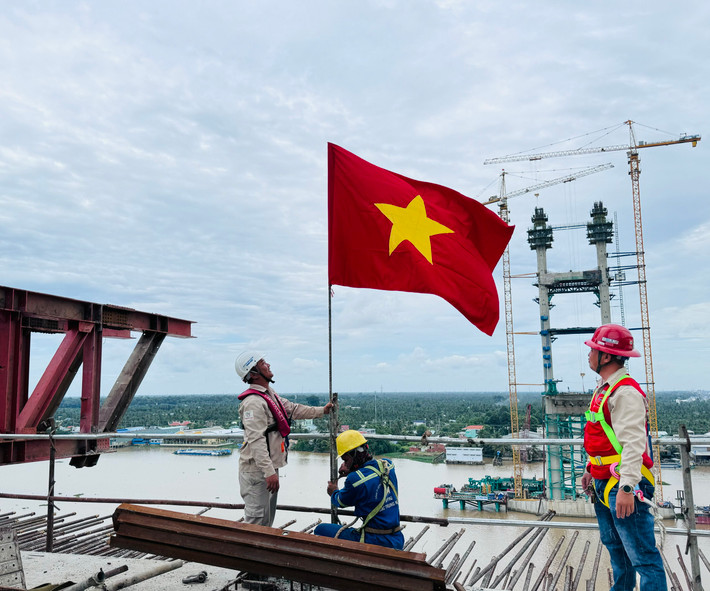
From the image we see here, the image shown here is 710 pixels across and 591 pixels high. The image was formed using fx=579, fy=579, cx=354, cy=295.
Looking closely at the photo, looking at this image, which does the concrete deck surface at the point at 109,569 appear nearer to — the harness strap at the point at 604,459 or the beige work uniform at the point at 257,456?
the beige work uniform at the point at 257,456

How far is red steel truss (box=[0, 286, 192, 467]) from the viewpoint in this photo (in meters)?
7.43

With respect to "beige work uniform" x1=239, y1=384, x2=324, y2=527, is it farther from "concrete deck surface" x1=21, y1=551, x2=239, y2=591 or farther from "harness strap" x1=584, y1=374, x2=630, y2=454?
"harness strap" x1=584, y1=374, x2=630, y2=454

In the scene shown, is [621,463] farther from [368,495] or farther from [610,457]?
[368,495]

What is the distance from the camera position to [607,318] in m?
43.8

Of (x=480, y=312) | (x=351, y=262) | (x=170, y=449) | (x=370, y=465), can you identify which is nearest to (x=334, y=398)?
(x=370, y=465)

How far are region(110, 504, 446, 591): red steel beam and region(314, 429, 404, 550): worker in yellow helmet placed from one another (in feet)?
1.26

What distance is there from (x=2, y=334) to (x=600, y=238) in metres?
45.2

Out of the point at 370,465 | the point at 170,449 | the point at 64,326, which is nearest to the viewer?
the point at 370,465

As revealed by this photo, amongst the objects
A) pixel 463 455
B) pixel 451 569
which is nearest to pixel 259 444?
pixel 451 569

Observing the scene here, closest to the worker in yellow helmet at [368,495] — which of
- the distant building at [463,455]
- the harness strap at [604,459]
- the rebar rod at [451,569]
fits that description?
Answer: the rebar rod at [451,569]

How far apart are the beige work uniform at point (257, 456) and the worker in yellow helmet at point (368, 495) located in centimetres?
53

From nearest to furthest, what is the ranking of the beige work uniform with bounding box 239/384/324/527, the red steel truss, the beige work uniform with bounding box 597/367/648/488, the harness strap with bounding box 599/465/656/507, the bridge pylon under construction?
1. the beige work uniform with bounding box 597/367/648/488
2. the harness strap with bounding box 599/465/656/507
3. the beige work uniform with bounding box 239/384/324/527
4. the red steel truss
5. the bridge pylon under construction

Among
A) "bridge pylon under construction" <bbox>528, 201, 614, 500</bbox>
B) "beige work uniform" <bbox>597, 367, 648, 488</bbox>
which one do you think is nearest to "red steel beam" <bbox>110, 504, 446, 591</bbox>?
"beige work uniform" <bbox>597, 367, 648, 488</bbox>

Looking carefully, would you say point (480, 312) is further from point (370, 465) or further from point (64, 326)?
point (64, 326)
